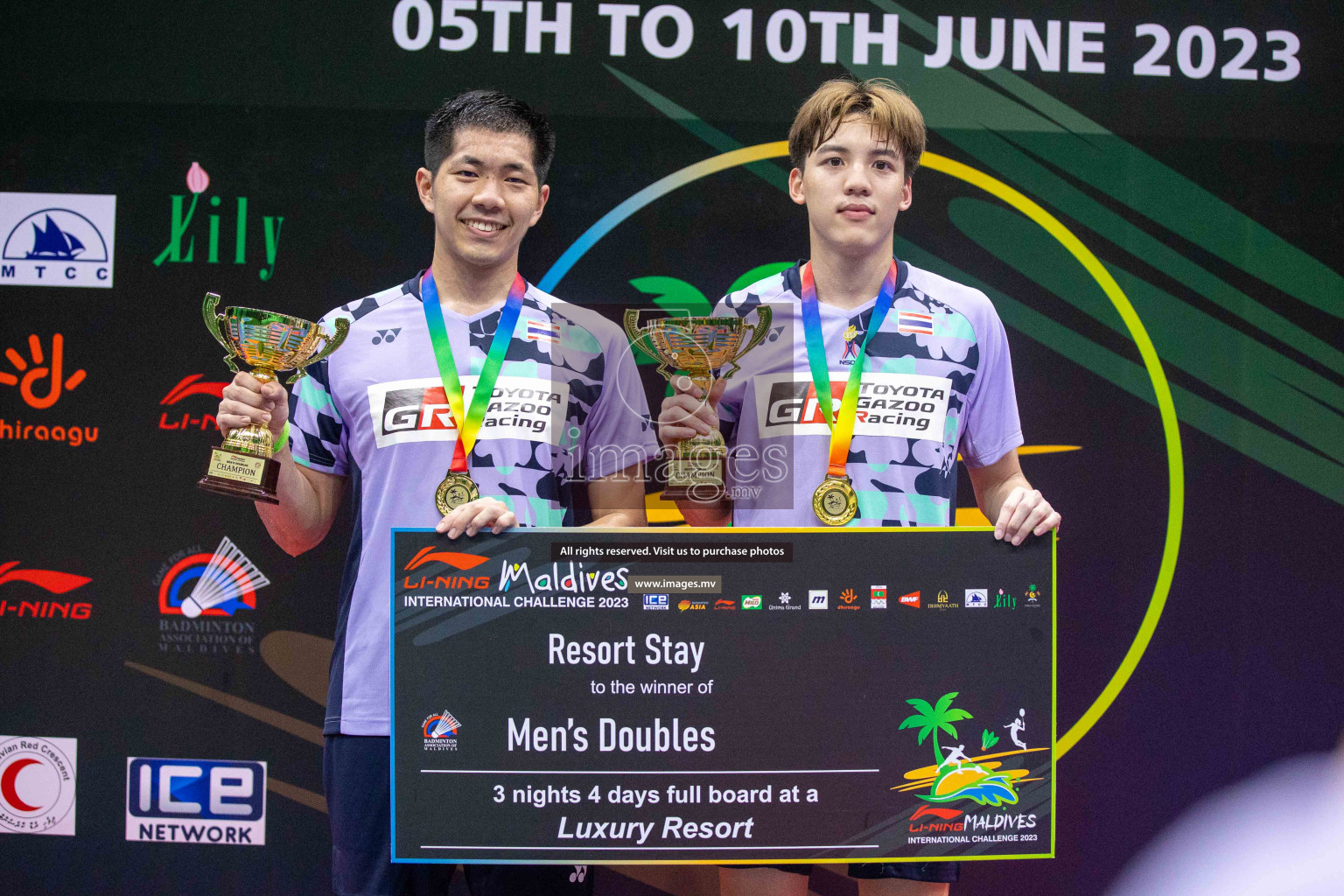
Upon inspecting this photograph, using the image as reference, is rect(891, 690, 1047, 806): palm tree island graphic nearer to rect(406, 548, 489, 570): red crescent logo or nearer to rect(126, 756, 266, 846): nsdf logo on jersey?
rect(406, 548, 489, 570): red crescent logo

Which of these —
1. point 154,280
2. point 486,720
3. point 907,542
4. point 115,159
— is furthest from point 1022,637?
point 115,159

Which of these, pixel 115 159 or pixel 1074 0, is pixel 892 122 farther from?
pixel 115 159

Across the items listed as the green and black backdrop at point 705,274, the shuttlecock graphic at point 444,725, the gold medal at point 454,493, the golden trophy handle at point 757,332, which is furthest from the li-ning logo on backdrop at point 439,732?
the green and black backdrop at point 705,274

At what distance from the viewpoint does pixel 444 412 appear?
2330 mm

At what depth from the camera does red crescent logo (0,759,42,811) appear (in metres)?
3.18

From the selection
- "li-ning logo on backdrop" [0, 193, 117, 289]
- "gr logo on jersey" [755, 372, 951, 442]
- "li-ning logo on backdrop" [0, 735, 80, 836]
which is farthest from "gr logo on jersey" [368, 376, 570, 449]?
"li-ning logo on backdrop" [0, 735, 80, 836]

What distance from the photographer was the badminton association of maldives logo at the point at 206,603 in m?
3.18

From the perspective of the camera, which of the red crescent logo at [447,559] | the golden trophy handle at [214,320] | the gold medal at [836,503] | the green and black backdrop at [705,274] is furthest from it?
the green and black backdrop at [705,274]

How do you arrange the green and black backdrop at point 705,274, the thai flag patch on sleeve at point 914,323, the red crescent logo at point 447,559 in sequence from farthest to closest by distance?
the green and black backdrop at point 705,274, the thai flag patch on sleeve at point 914,323, the red crescent logo at point 447,559

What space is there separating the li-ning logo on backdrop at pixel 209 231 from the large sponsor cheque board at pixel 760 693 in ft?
5.54

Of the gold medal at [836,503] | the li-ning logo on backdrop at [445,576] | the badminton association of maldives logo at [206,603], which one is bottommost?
the badminton association of maldives logo at [206,603]

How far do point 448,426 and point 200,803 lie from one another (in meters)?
1.83

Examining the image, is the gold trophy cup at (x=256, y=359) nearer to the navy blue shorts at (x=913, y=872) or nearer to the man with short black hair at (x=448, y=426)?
the man with short black hair at (x=448, y=426)

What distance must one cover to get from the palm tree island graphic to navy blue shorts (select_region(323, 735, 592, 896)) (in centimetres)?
95
